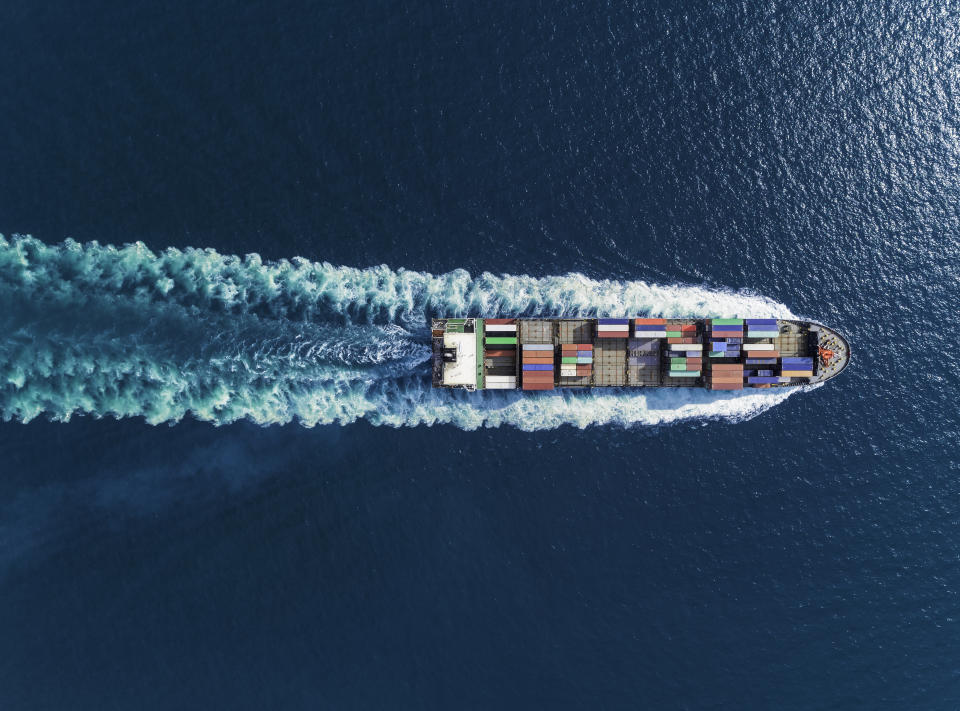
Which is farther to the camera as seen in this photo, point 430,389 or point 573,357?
point 430,389

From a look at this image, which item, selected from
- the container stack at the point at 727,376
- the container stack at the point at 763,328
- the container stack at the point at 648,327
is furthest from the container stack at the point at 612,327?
the container stack at the point at 763,328

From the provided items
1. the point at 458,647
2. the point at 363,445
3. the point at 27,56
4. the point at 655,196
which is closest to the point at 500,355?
the point at 363,445

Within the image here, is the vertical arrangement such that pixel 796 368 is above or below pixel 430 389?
above

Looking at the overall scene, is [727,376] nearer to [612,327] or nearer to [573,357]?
[612,327]

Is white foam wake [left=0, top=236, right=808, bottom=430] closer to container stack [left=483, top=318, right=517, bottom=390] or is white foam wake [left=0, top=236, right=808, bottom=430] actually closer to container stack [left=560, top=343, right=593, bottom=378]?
container stack [left=483, top=318, right=517, bottom=390]

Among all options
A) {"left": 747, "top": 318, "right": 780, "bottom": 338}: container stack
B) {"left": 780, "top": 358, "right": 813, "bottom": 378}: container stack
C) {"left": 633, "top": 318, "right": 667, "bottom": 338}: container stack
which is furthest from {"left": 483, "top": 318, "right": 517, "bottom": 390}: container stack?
{"left": 780, "top": 358, "right": 813, "bottom": 378}: container stack

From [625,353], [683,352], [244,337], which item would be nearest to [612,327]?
[625,353]

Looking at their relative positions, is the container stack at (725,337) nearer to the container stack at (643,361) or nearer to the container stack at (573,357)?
the container stack at (643,361)
